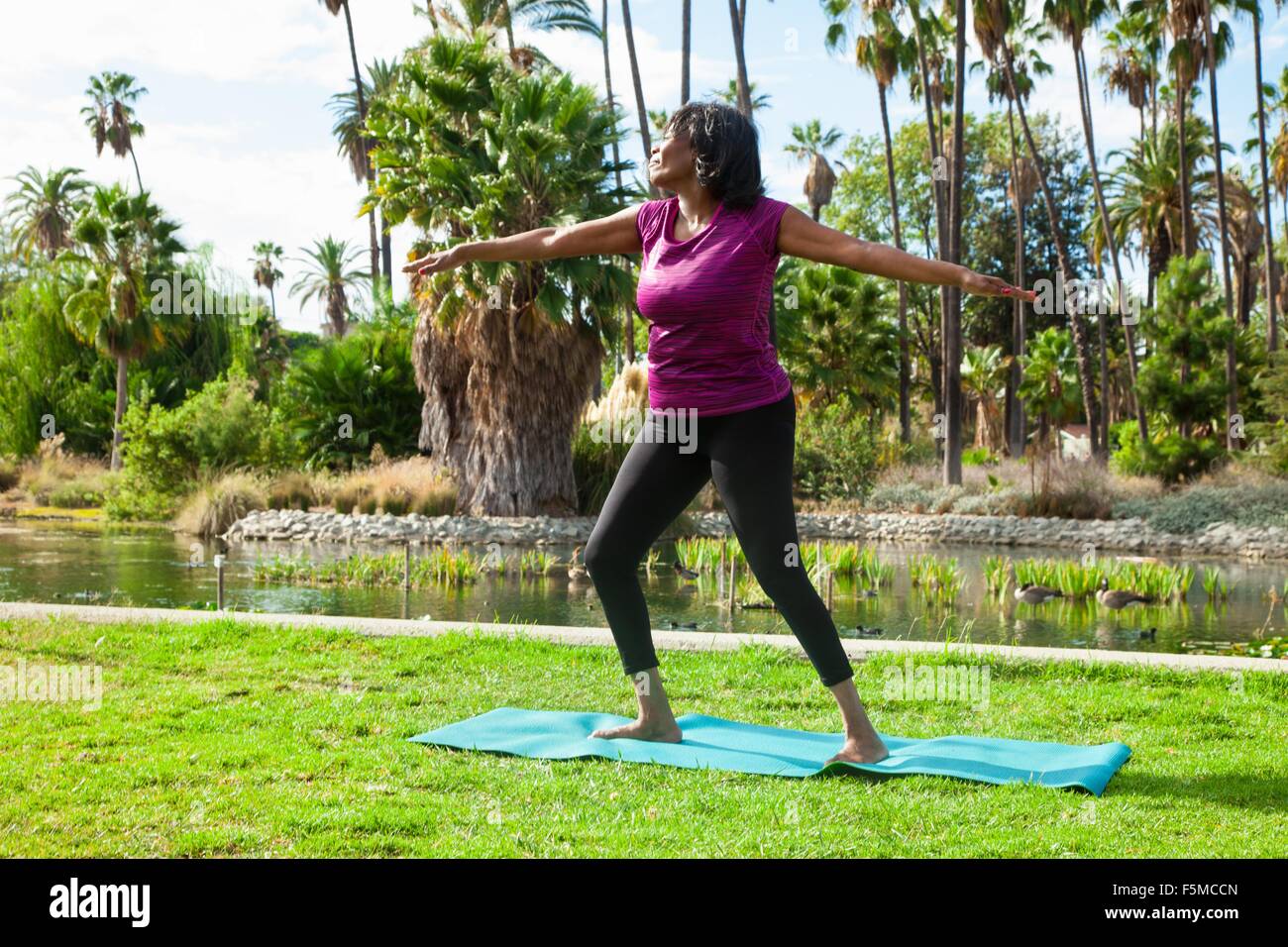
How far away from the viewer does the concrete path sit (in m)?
5.87

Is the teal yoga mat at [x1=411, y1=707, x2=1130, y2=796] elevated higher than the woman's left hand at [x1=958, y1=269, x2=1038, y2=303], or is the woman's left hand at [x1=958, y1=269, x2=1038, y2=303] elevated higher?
the woman's left hand at [x1=958, y1=269, x2=1038, y2=303]

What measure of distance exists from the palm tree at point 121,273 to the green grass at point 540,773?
26.1 meters

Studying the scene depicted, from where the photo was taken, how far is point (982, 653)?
19.8 feet

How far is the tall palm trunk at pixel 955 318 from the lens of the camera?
25.3 meters

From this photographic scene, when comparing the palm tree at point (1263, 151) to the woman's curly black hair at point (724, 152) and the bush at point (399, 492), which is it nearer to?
the bush at point (399, 492)

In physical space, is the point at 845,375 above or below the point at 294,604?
above

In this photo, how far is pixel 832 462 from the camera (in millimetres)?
25312

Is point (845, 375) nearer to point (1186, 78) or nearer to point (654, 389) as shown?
point (1186, 78)

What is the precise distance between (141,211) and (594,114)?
48.6 ft

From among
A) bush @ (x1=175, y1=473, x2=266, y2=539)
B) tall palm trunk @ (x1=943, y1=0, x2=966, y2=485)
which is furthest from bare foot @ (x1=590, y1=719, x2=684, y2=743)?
tall palm trunk @ (x1=943, y1=0, x2=966, y2=485)

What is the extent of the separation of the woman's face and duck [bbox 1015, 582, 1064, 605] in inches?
366

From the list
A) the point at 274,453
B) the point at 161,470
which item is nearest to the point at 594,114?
the point at 274,453

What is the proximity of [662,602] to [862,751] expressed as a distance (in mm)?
8274

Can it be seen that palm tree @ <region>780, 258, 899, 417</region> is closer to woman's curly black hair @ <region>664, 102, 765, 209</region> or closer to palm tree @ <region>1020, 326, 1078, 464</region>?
palm tree @ <region>1020, 326, 1078, 464</region>
